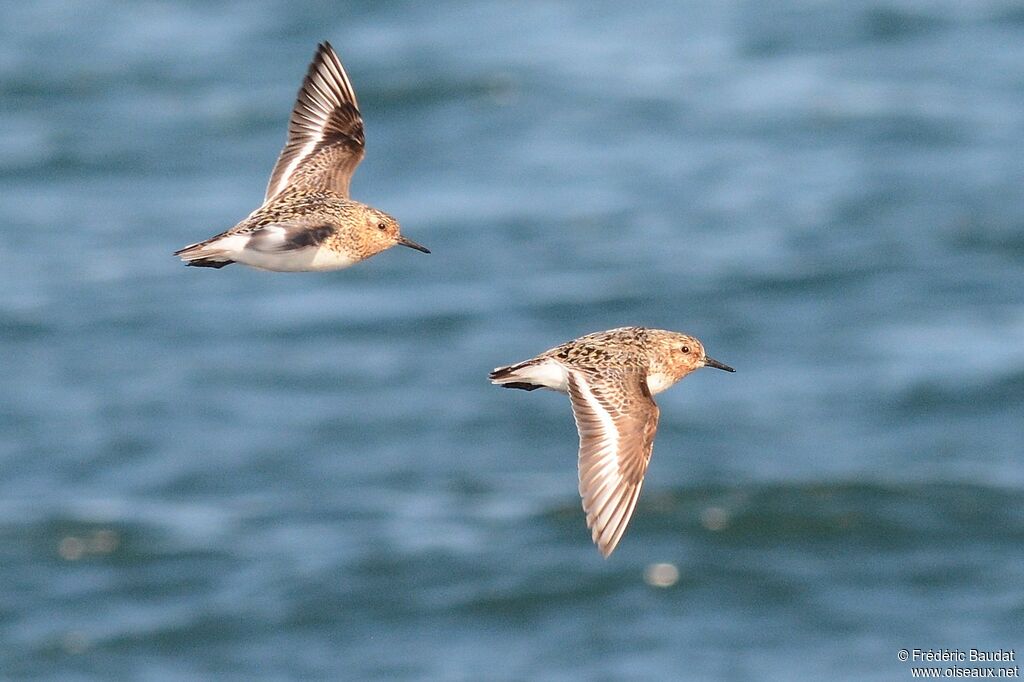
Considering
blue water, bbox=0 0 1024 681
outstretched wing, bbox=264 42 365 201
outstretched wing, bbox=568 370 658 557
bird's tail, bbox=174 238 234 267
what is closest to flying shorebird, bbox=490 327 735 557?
outstretched wing, bbox=568 370 658 557

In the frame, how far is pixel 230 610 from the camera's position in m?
32.8

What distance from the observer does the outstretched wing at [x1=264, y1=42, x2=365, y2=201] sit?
10.6 meters

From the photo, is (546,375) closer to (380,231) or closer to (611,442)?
(611,442)

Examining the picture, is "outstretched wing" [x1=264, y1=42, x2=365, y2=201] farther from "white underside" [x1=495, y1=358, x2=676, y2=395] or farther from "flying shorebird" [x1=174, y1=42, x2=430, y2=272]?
"white underside" [x1=495, y1=358, x2=676, y2=395]

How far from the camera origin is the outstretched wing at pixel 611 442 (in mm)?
8008

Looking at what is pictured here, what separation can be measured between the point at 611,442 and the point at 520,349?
103 feet

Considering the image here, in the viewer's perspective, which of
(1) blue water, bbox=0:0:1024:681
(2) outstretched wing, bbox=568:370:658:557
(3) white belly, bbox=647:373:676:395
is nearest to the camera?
(2) outstretched wing, bbox=568:370:658:557

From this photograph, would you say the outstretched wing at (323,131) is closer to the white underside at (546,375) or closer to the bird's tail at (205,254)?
the bird's tail at (205,254)

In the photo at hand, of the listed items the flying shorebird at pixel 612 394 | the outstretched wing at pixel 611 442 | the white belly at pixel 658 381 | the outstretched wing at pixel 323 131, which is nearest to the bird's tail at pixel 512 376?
the flying shorebird at pixel 612 394

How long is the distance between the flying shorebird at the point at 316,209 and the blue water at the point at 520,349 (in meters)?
21.0

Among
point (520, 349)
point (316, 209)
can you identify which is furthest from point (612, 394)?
point (520, 349)

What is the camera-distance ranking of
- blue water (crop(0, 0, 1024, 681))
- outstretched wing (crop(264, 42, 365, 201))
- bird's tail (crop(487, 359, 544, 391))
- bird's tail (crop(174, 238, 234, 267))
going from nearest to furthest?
1. bird's tail (crop(174, 238, 234, 267))
2. bird's tail (crop(487, 359, 544, 391))
3. outstretched wing (crop(264, 42, 365, 201))
4. blue water (crop(0, 0, 1024, 681))

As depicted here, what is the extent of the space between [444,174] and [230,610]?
20640 mm

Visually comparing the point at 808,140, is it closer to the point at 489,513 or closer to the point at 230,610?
the point at 489,513
